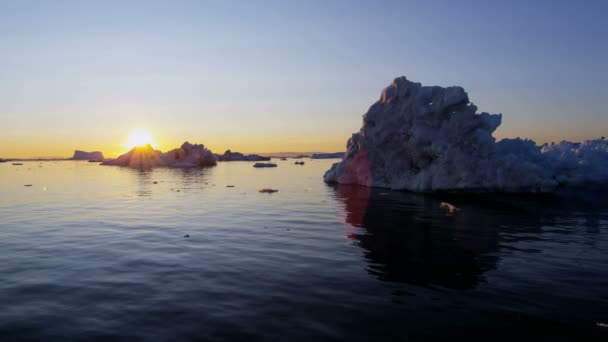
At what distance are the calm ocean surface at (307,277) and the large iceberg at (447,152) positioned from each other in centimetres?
1237

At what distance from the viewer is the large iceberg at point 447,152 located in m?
35.9

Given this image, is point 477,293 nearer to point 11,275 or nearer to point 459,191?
point 11,275

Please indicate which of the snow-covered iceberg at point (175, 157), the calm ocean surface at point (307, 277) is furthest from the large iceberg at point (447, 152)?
the snow-covered iceberg at point (175, 157)

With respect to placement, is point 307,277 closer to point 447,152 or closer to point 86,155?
point 447,152

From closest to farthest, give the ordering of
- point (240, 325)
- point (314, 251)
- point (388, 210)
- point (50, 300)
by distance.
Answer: point (240, 325), point (50, 300), point (314, 251), point (388, 210)

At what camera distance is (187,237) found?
1808 cm

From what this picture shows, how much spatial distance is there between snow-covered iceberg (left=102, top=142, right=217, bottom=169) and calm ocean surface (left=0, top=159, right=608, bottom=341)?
83.4 metres

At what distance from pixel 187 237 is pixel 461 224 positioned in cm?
1401

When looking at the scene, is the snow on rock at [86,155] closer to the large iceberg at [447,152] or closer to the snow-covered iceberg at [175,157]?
the snow-covered iceberg at [175,157]

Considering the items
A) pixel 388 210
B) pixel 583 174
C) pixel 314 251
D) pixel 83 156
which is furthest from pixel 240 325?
pixel 83 156

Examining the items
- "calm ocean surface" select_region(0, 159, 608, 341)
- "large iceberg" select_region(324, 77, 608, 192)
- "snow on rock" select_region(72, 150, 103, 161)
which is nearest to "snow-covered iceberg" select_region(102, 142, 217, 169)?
"large iceberg" select_region(324, 77, 608, 192)

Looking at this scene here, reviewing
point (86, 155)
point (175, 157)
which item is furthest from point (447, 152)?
point (86, 155)

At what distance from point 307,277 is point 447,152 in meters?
28.3

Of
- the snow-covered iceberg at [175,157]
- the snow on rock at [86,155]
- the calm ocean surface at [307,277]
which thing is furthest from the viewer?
the snow on rock at [86,155]
